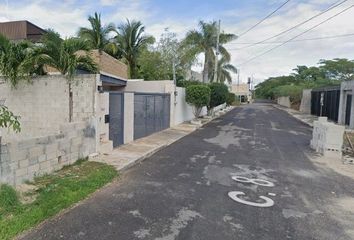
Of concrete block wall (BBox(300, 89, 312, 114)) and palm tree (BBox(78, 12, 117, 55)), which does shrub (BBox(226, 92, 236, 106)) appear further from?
palm tree (BBox(78, 12, 117, 55))

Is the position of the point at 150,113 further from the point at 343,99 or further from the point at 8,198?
the point at 343,99

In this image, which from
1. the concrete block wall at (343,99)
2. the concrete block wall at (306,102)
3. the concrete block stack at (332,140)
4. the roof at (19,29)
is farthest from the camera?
the concrete block wall at (306,102)

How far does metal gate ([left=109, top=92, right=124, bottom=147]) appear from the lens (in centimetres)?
1066

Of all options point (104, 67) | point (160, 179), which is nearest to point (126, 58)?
point (104, 67)

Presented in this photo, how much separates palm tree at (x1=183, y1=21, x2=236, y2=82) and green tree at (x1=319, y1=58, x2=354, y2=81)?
32.1 metres

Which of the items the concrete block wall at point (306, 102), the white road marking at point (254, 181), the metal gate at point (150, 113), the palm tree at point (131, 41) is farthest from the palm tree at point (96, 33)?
the concrete block wall at point (306, 102)

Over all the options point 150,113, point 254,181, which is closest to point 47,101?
point 150,113

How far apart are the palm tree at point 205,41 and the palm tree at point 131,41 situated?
5.13m

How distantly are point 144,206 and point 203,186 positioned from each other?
1876 millimetres

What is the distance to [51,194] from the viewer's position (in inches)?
225

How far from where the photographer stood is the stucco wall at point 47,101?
988cm

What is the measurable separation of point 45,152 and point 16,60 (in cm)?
521

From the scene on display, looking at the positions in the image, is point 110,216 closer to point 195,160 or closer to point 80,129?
point 80,129

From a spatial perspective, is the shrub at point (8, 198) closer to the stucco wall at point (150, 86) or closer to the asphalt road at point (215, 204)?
the asphalt road at point (215, 204)
